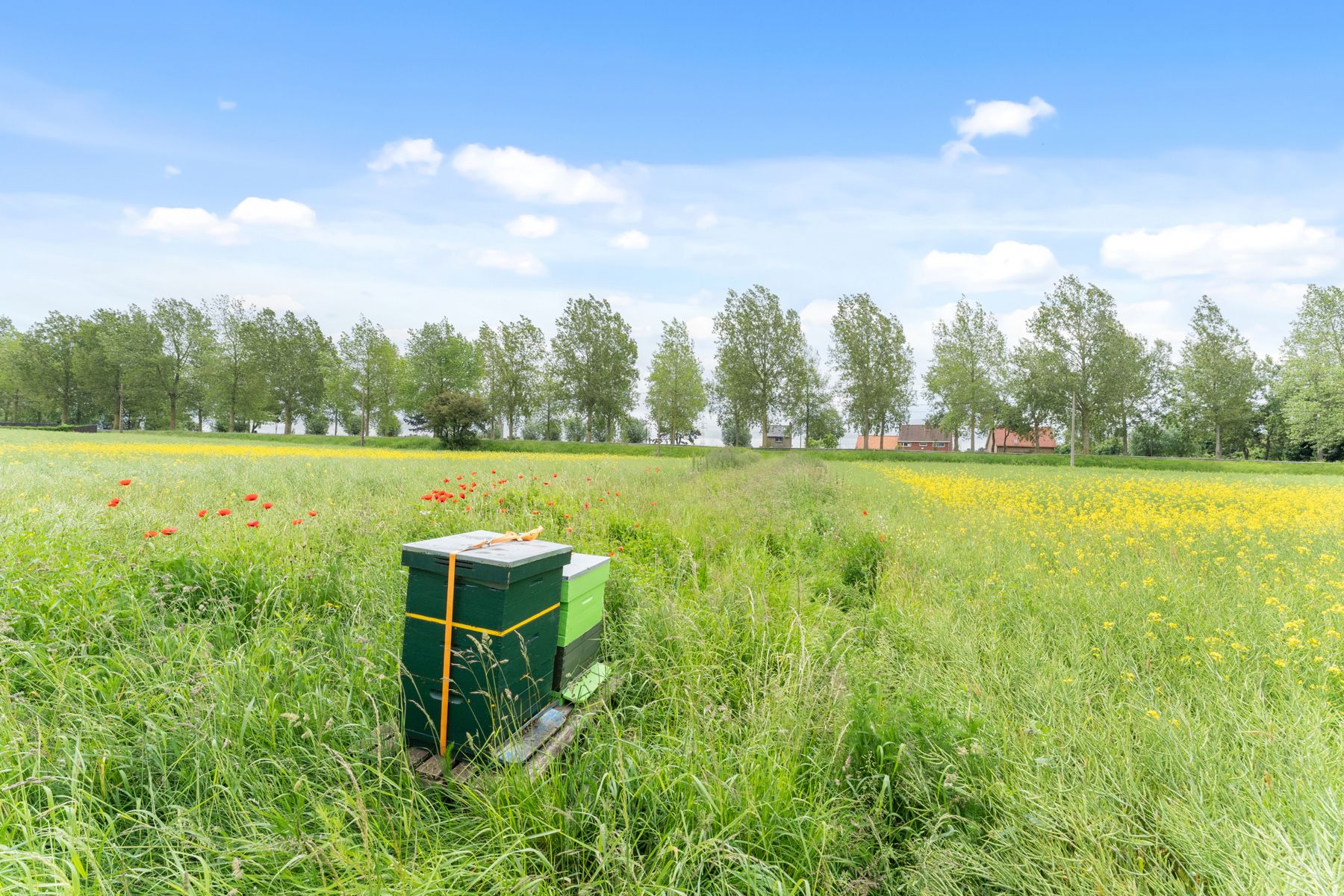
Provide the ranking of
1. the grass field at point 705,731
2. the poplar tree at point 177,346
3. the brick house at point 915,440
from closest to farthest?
the grass field at point 705,731 → the poplar tree at point 177,346 → the brick house at point 915,440

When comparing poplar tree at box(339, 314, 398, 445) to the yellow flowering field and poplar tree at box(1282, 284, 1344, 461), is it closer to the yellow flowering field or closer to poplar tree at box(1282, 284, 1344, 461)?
the yellow flowering field

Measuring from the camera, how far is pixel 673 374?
1916 inches

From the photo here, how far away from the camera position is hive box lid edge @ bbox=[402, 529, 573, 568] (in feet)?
7.64

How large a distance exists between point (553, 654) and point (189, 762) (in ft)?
5.64

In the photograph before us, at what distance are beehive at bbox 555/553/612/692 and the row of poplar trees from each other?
4385cm

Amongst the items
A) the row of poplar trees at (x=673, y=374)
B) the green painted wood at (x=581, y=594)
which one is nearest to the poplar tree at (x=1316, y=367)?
the row of poplar trees at (x=673, y=374)

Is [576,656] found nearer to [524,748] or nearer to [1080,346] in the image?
[524,748]

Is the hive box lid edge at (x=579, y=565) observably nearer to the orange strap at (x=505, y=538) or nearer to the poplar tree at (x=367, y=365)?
the orange strap at (x=505, y=538)

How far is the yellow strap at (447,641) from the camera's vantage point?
7.86ft

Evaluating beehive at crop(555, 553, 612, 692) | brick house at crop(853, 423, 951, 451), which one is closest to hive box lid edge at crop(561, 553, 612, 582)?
beehive at crop(555, 553, 612, 692)

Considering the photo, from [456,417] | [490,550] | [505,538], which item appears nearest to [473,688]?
[490,550]

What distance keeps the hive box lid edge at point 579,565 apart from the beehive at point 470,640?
0.32 m

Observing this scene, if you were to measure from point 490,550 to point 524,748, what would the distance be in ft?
3.12

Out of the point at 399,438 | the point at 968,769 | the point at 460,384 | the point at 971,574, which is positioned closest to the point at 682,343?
the point at 460,384
